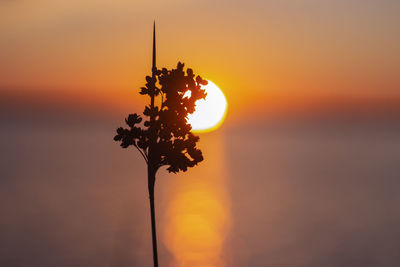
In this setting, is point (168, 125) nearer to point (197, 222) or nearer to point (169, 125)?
point (169, 125)

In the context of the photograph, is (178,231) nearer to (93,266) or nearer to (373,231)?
(93,266)

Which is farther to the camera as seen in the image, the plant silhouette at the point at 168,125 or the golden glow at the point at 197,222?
the golden glow at the point at 197,222

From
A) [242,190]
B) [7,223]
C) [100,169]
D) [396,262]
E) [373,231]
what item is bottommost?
[396,262]

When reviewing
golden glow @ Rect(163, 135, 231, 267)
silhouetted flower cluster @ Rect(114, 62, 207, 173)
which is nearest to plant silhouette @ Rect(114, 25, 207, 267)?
silhouetted flower cluster @ Rect(114, 62, 207, 173)

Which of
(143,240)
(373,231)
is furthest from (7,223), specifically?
(373,231)

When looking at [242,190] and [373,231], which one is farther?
[242,190]

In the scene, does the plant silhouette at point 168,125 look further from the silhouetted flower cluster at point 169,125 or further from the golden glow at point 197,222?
the golden glow at point 197,222

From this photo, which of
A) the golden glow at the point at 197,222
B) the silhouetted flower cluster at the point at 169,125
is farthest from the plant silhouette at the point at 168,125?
the golden glow at the point at 197,222
